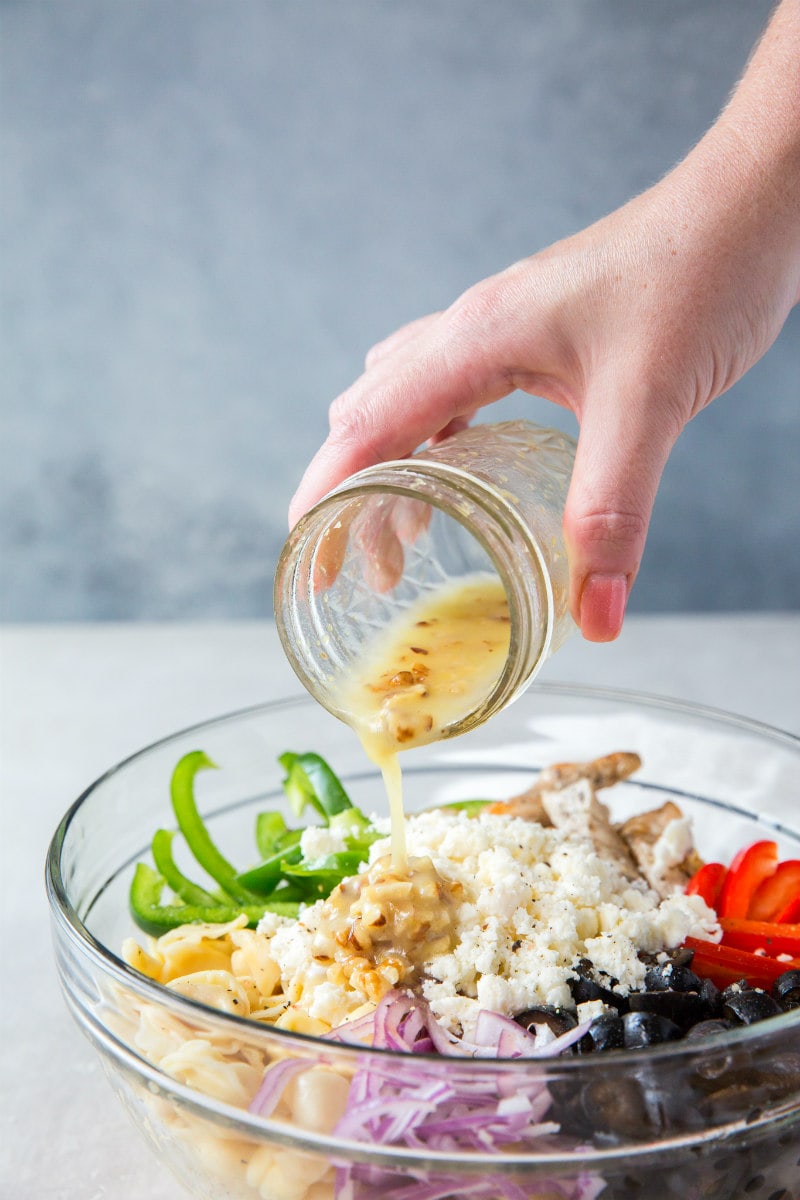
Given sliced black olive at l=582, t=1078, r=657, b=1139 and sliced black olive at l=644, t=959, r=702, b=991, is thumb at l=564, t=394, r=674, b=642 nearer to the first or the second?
sliced black olive at l=644, t=959, r=702, b=991

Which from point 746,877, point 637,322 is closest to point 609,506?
point 637,322

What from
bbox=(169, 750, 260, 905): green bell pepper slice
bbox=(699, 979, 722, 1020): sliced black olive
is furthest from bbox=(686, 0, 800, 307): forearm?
bbox=(169, 750, 260, 905): green bell pepper slice

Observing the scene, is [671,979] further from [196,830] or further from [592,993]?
[196,830]

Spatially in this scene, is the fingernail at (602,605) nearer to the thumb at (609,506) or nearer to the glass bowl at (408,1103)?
the thumb at (609,506)

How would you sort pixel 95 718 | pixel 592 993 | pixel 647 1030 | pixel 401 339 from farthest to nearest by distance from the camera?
pixel 95 718, pixel 401 339, pixel 592 993, pixel 647 1030

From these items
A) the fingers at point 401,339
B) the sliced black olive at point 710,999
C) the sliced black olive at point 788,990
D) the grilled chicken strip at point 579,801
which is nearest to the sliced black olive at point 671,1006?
the sliced black olive at point 710,999

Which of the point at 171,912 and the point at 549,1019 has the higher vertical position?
the point at 171,912
